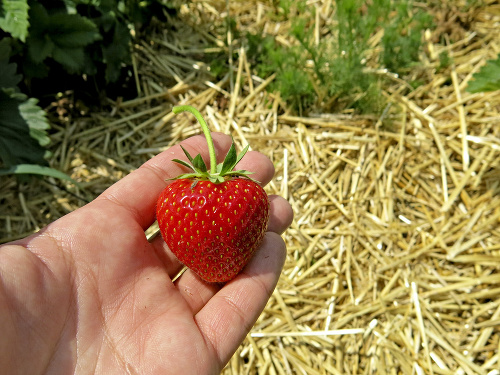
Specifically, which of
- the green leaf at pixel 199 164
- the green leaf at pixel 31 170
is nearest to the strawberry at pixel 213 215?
the green leaf at pixel 199 164

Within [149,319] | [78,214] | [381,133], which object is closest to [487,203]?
[381,133]

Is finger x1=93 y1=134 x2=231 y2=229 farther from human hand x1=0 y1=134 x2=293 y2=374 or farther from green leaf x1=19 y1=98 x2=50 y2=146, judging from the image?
green leaf x1=19 y1=98 x2=50 y2=146

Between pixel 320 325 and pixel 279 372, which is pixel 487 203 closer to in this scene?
pixel 320 325

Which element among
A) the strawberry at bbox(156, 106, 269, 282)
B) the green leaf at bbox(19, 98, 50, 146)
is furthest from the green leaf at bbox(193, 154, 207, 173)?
the green leaf at bbox(19, 98, 50, 146)

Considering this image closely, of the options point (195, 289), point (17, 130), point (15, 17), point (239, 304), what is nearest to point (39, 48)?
point (15, 17)

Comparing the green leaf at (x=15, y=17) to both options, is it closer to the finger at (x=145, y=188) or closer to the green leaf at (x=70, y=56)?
the green leaf at (x=70, y=56)

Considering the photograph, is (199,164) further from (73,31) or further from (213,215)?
(73,31)
